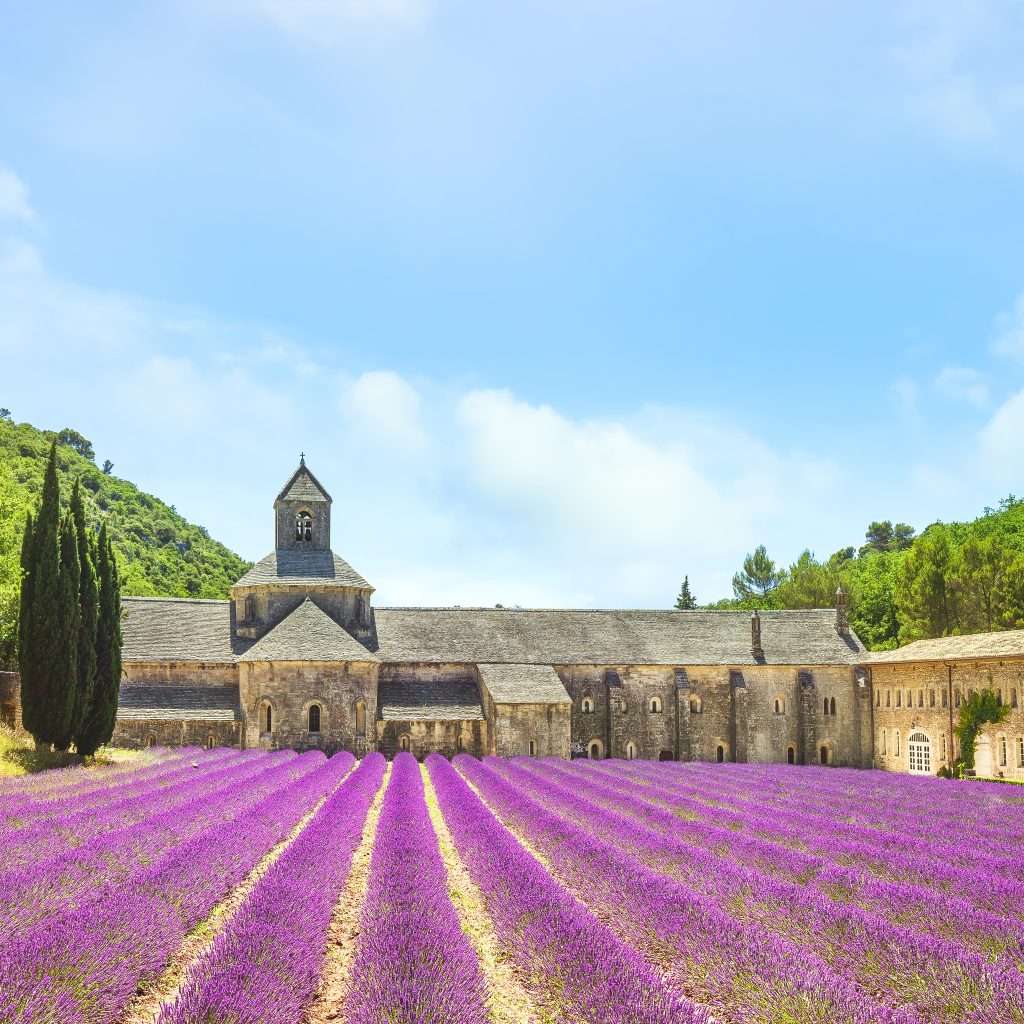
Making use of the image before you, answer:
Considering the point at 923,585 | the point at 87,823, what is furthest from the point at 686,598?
the point at 87,823

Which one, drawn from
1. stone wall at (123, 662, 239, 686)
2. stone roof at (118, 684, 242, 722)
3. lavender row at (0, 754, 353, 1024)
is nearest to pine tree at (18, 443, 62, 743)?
stone roof at (118, 684, 242, 722)

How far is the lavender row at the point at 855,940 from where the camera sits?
7656mm

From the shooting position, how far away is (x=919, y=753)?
38.7m

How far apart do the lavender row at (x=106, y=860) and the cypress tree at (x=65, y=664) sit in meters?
7.65

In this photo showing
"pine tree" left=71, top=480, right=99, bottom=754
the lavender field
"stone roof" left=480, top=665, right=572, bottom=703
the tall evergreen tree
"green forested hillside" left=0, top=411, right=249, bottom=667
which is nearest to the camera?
the lavender field

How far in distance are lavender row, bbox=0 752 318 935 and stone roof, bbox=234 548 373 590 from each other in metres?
22.6

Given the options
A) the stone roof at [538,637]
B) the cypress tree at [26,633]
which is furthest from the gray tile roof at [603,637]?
the cypress tree at [26,633]

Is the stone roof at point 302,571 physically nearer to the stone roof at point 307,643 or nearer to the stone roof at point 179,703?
the stone roof at point 307,643

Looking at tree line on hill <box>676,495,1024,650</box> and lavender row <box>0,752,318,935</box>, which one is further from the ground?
tree line on hill <box>676,495,1024,650</box>

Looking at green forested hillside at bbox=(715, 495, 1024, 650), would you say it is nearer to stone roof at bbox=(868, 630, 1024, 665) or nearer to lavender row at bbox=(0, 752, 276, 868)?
stone roof at bbox=(868, 630, 1024, 665)

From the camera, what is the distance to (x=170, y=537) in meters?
114

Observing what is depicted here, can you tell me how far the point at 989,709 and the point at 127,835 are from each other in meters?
29.6

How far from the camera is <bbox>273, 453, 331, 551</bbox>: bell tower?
46688 mm

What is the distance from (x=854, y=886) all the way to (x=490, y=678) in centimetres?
2958
